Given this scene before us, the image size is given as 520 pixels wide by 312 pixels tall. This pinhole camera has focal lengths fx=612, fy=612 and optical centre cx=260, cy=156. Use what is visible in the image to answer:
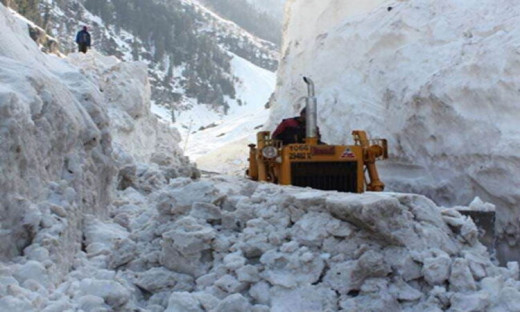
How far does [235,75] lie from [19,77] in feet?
224

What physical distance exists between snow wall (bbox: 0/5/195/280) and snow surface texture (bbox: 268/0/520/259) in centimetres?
466

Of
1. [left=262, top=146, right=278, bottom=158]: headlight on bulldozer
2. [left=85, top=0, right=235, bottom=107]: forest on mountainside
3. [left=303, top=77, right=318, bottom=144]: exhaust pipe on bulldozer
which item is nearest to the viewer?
[left=262, top=146, right=278, bottom=158]: headlight on bulldozer

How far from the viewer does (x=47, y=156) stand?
4.58 metres

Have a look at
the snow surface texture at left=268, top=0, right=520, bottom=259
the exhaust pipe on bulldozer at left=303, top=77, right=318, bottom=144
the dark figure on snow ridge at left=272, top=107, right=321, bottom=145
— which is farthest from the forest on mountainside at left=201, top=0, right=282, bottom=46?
the exhaust pipe on bulldozer at left=303, top=77, right=318, bottom=144

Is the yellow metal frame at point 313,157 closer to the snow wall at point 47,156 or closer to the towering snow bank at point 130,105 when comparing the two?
the snow wall at point 47,156

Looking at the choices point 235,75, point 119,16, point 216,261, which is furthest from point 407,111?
point 119,16

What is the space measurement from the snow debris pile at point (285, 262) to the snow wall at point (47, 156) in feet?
0.56

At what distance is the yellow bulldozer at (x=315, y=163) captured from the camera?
7.71 m

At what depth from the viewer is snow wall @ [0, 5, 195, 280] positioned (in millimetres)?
3943

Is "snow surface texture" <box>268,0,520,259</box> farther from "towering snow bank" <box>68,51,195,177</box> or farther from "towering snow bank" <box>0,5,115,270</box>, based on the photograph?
"towering snow bank" <box>0,5,115,270</box>

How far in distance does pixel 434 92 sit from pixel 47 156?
6.50m

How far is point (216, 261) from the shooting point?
4391 mm

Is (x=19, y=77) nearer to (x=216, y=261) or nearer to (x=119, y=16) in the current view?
(x=216, y=261)

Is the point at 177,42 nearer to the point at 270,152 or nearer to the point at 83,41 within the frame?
the point at 83,41
